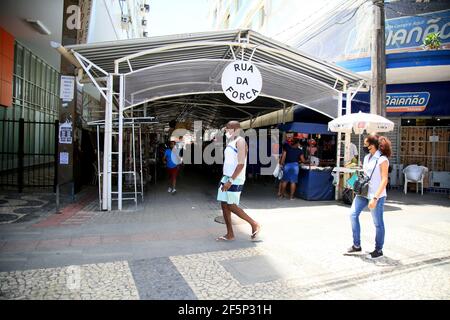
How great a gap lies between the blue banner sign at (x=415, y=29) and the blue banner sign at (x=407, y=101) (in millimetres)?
2013

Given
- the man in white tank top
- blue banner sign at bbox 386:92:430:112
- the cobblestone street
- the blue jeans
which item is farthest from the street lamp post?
the man in white tank top

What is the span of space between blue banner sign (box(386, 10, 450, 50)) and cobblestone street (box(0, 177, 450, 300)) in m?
6.07

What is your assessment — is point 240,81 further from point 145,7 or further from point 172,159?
point 145,7

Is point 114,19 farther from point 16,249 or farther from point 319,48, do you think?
point 16,249

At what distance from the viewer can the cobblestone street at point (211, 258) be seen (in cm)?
393

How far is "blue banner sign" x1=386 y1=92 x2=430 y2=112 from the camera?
503 inches

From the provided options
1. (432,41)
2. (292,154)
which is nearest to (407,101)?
(432,41)

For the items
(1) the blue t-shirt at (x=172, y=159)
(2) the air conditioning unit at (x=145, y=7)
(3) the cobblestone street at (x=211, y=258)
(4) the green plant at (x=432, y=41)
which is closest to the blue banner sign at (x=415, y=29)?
(4) the green plant at (x=432, y=41)

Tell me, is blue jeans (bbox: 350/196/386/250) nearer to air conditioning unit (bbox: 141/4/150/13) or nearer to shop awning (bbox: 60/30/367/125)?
shop awning (bbox: 60/30/367/125)

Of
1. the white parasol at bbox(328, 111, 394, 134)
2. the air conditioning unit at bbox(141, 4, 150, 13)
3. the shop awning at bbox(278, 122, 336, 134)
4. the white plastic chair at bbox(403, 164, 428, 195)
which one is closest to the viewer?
the white parasol at bbox(328, 111, 394, 134)

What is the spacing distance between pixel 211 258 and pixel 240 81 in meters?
4.52
